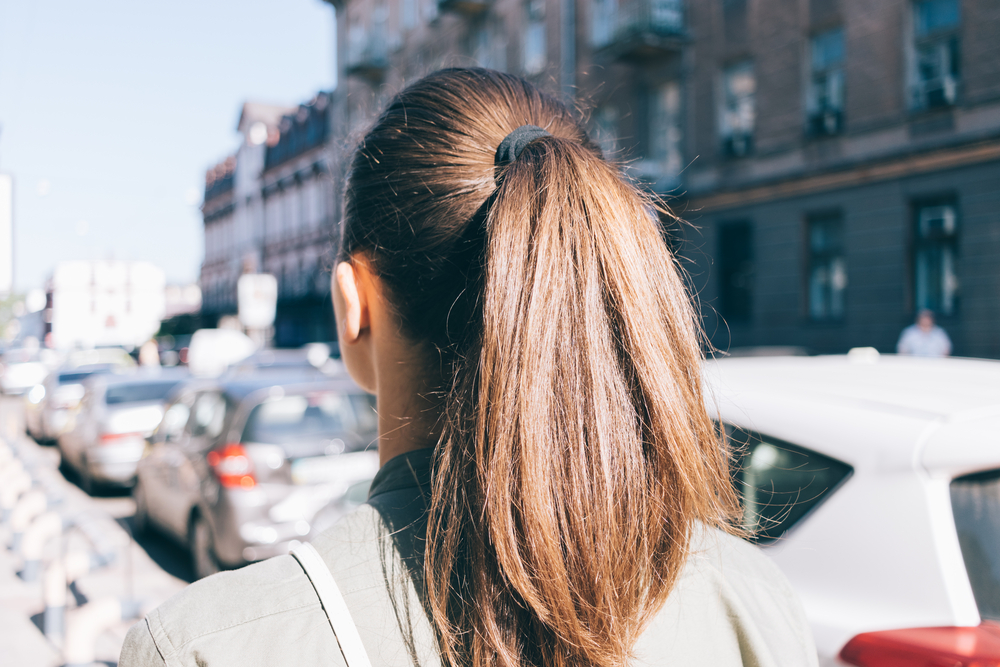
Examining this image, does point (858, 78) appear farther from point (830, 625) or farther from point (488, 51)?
point (830, 625)

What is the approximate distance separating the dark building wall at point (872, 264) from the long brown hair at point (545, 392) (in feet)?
33.2

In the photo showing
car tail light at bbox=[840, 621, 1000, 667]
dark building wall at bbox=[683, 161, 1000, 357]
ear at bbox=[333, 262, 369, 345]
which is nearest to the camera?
ear at bbox=[333, 262, 369, 345]

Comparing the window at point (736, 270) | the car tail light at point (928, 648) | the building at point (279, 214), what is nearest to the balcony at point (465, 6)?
the building at point (279, 214)

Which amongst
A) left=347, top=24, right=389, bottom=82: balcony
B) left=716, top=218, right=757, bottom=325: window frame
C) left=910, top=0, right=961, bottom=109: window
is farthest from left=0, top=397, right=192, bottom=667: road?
left=347, top=24, right=389, bottom=82: balcony

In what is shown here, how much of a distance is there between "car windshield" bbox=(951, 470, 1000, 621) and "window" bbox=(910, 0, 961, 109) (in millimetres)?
14140

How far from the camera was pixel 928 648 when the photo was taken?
5.41 ft

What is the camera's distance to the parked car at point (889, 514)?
5.60ft

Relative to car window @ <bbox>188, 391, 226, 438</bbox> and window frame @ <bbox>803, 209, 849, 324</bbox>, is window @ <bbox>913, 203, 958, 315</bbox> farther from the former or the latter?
car window @ <bbox>188, 391, 226, 438</bbox>

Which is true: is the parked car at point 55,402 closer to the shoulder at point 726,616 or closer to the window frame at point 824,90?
the shoulder at point 726,616

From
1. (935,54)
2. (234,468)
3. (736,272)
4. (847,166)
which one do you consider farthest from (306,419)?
(736,272)

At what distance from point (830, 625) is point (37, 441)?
58.3ft

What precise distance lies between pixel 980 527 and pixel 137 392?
420 inches

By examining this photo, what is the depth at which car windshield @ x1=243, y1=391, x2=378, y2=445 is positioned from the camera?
5.75m

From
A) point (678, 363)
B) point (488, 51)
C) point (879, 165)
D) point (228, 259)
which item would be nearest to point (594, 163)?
point (678, 363)
